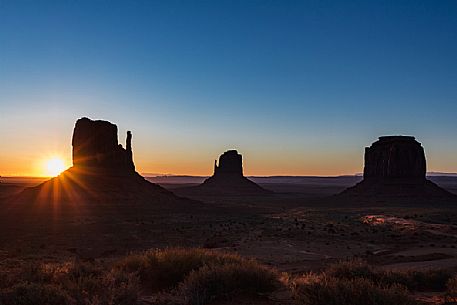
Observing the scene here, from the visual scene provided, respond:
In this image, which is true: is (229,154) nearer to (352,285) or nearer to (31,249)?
(31,249)

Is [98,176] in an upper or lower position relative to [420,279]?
upper

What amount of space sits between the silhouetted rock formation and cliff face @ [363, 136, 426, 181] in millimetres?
35491

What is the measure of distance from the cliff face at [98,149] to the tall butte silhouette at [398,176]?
47.0 metres

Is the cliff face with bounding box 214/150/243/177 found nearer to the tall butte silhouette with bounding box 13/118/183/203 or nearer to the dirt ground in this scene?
the tall butte silhouette with bounding box 13/118/183/203

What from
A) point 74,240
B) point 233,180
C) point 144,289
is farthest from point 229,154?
point 144,289

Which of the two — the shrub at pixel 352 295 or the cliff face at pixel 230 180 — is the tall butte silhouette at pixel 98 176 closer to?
the cliff face at pixel 230 180

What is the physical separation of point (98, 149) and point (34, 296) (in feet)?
207

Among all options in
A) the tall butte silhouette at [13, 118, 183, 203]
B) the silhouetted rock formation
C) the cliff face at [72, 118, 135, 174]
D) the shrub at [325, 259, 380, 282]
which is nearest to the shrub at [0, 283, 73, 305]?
the shrub at [325, 259, 380, 282]

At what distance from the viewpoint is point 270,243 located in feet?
90.4

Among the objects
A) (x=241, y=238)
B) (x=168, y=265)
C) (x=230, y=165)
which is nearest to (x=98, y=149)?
(x=241, y=238)

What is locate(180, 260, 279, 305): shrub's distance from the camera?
807 cm

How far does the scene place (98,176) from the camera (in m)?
64.0

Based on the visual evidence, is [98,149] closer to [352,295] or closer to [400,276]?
[400,276]

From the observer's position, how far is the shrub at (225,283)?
318 inches
